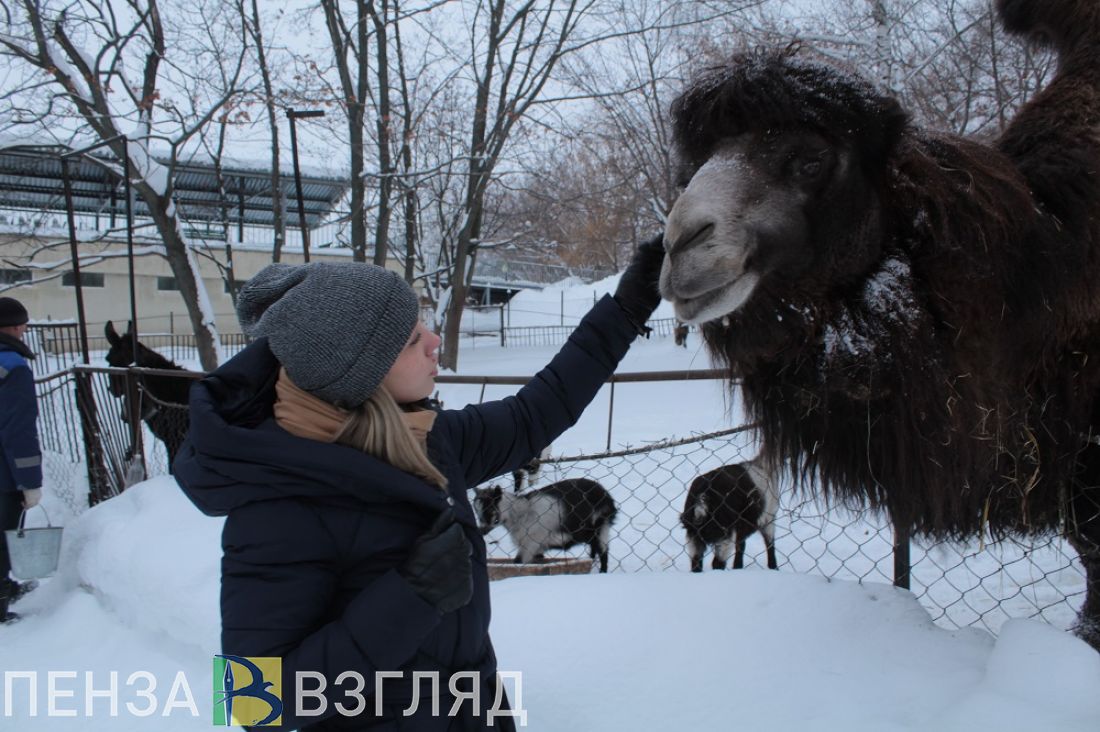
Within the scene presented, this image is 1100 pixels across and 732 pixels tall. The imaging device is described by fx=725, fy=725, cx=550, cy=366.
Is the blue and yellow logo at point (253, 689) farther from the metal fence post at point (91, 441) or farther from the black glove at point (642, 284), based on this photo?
the metal fence post at point (91, 441)

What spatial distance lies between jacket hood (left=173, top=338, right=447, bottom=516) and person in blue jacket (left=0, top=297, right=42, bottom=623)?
4360 millimetres

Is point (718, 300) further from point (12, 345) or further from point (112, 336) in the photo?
point (112, 336)

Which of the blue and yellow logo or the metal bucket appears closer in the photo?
the blue and yellow logo

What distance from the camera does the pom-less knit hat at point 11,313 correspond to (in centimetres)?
506

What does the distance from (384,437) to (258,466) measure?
259 mm

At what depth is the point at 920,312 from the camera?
2.03 meters

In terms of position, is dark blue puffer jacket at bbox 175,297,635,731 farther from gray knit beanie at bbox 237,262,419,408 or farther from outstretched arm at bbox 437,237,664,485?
outstretched arm at bbox 437,237,664,485

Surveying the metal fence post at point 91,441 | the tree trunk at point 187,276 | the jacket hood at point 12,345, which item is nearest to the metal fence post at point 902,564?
the jacket hood at point 12,345

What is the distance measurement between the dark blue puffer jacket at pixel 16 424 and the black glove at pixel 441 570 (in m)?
4.78

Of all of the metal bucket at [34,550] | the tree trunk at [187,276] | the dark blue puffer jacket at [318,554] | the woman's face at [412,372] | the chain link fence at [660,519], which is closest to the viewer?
the dark blue puffer jacket at [318,554]

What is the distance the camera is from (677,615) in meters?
2.72

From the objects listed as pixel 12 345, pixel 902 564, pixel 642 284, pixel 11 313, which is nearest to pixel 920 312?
pixel 642 284

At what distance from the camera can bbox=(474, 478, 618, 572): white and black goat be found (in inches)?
216

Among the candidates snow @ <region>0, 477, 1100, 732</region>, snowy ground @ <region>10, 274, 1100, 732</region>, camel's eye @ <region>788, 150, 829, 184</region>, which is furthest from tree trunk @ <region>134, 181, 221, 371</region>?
camel's eye @ <region>788, 150, 829, 184</region>
